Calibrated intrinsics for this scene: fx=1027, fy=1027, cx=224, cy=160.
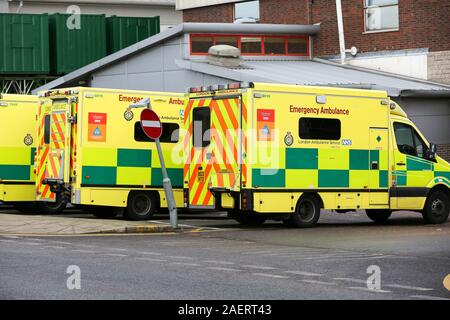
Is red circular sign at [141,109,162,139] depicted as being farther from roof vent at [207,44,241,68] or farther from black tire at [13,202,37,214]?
roof vent at [207,44,241,68]

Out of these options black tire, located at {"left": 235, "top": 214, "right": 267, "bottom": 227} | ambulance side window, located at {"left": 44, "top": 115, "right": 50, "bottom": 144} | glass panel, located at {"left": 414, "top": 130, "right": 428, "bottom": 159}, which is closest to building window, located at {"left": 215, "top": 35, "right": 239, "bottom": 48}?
Answer: ambulance side window, located at {"left": 44, "top": 115, "right": 50, "bottom": 144}

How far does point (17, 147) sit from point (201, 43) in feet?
40.6

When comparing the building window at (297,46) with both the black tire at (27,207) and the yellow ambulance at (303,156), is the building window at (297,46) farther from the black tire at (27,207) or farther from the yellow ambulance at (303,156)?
the yellow ambulance at (303,156)

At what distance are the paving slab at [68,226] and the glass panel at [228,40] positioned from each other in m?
16.2

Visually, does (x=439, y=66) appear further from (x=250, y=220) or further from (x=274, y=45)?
(x=250, y=220)

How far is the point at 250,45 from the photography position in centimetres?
3675

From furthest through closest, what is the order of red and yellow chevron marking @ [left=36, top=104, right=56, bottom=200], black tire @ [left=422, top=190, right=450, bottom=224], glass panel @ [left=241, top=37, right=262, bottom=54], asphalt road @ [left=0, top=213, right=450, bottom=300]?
glass panel @ [left=241, top=37, right=262, bottom=54] < red and yellow chevron marking @ [left=36, top=104, right=56, bottom=200] < black tire @ [left=422, top=190, right=450, bottom=224] < asphalt road @ [left=0, top=213, right=450, bottom=300]

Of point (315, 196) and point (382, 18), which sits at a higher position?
point (382, 18)

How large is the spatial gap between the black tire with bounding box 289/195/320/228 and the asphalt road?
0.28 metres

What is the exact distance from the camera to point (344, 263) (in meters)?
14.1

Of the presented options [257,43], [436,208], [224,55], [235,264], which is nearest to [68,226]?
[235,264]

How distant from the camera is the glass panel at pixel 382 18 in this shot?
3559 cm

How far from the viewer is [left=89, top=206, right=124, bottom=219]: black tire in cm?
2283

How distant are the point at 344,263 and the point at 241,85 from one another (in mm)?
6577
